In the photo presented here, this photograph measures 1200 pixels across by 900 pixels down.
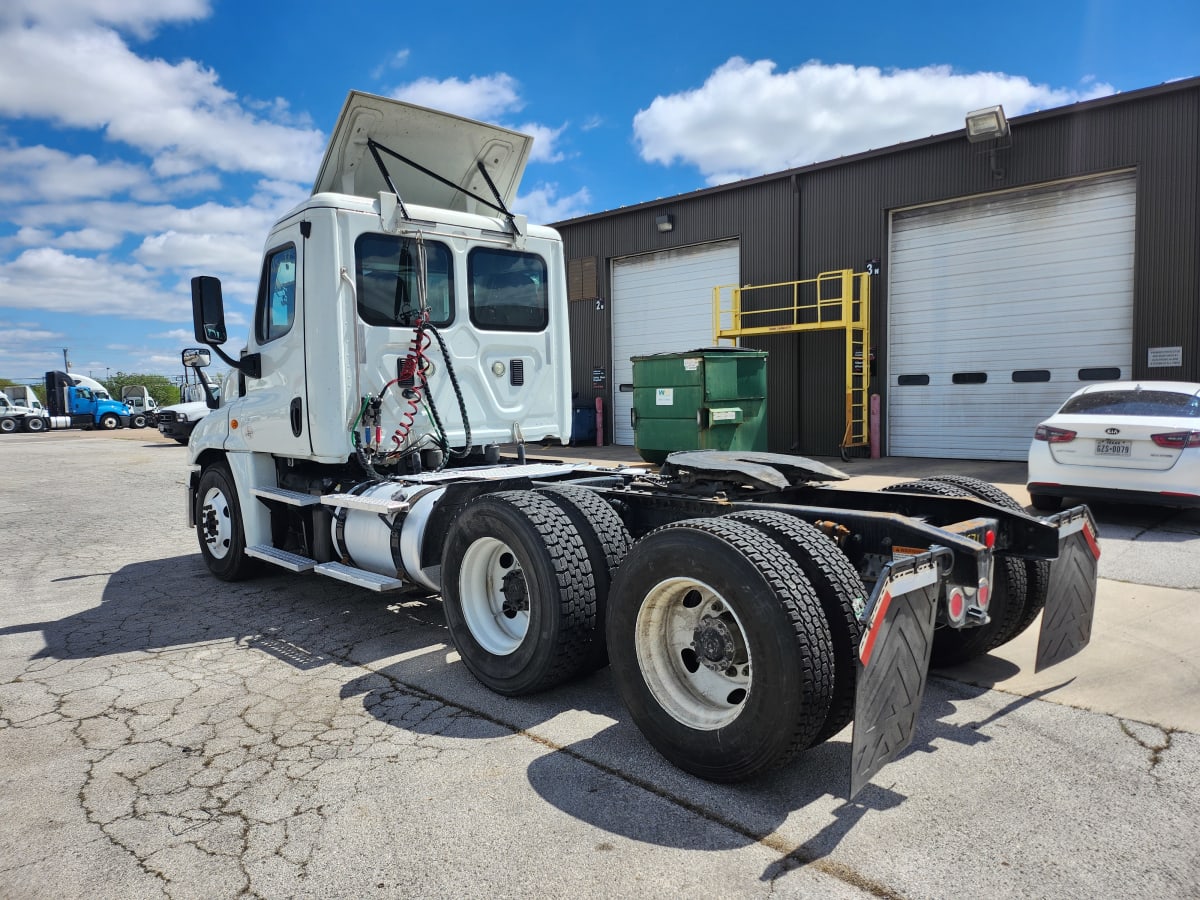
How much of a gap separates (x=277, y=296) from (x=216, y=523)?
7.13 ft

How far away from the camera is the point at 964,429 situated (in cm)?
1484

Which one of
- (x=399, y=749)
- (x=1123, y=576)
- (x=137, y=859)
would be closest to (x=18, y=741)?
(x=137, y=859)

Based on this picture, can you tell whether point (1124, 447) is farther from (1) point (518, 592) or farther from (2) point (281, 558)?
(2) point (281, 558)

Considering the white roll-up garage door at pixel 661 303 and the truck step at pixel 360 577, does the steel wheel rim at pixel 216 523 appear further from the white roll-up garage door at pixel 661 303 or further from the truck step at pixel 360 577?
the white roll-up garage door at pixel 661 303

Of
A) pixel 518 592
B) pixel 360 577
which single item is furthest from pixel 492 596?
pixel 360 577

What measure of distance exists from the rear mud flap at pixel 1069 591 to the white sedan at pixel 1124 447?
4932mm

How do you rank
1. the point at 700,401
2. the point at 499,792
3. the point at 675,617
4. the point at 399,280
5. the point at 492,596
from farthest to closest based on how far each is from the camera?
the point at 700,401 < the point at 399,280 < the point at 492,596 < the point at 675,617 < the point at 499,792

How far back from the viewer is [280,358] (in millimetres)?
6055

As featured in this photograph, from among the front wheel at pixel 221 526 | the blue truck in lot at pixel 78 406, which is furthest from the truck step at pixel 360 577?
the blue truck in lot at pixel 78 406

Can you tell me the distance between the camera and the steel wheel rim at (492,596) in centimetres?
429

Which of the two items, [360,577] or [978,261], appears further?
[978,261]

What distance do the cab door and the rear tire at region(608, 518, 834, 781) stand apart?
331cm

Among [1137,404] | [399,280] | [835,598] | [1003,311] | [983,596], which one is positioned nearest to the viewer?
[835,598]

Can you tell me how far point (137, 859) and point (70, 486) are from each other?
14.6 meters
